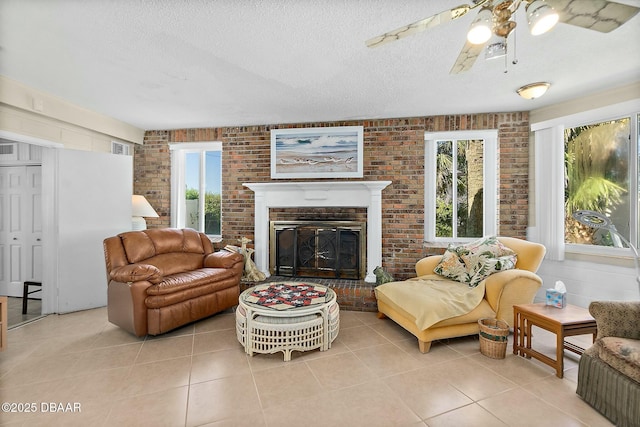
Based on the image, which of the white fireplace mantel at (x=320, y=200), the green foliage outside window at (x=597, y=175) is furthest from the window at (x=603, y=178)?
the white fireplace mantel at (x=320, y=200)

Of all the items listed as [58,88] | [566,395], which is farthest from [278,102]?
[566,395]

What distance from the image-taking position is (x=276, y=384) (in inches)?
79.1

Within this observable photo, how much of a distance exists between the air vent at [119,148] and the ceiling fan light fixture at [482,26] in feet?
14.9

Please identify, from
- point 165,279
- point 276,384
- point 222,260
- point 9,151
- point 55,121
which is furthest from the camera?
point 9,151

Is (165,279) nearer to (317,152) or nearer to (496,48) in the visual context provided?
(317,152)

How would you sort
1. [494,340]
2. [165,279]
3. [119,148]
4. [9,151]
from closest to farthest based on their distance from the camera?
[494,340] → [165,279] → [9,151] → [119,148]

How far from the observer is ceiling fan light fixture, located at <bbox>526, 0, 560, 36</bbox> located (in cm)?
124

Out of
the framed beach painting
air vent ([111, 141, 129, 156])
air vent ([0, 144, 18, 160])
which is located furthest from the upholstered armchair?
air vent ([0, 144, 18, 160])

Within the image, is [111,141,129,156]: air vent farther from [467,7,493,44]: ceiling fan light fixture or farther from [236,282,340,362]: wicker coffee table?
[467,7,493,44]: ceiling fan light fixture

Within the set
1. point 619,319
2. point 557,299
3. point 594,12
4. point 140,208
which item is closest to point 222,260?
point 140,208

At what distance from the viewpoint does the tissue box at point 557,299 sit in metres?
2.34

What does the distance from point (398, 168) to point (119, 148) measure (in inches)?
157

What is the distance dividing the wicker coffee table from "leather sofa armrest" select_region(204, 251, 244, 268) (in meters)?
0.89

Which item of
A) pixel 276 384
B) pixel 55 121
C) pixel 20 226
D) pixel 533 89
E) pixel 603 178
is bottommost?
pixel 276 384
